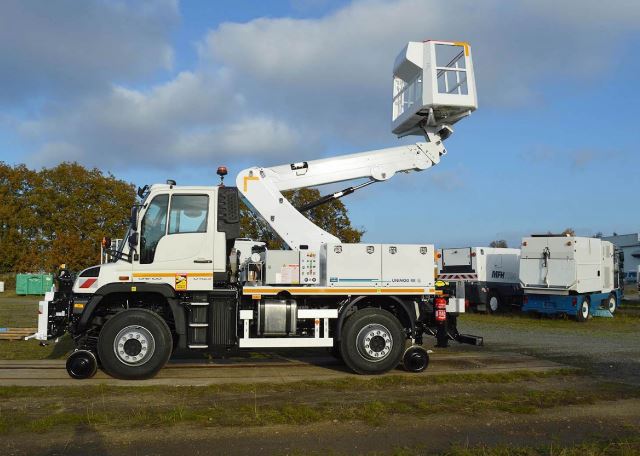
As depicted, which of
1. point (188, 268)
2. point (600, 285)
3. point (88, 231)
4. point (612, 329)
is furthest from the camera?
point (88, 231)

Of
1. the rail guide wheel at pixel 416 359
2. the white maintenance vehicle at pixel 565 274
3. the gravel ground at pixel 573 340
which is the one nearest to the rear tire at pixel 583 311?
the white maintenance vehicle at pixel 565 274

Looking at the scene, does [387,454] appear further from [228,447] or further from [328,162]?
[328,162]

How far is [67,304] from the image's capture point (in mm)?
9672

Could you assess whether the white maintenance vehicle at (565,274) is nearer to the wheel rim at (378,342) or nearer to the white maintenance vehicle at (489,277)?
the white maintenance vehicle at (489,277)

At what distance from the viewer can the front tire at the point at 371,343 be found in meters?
9.83

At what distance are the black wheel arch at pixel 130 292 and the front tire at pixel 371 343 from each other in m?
2.75

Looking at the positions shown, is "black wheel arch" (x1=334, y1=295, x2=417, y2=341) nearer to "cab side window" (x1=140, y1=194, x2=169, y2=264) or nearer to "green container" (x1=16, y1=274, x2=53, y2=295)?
"cab side window" (x1=140, y1=194, x2=169, y2=264)

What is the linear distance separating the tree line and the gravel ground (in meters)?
39.1

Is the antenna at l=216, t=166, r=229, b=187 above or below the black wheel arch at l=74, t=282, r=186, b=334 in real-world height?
above

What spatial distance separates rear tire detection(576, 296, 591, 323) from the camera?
71.6 ft

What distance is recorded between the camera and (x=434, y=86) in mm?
11023

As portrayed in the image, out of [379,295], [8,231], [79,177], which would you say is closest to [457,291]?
[379,295]

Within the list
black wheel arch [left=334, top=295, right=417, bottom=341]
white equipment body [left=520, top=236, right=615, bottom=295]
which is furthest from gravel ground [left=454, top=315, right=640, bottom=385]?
black wheel arch [left=334, top=295, right=417, bottom=341]

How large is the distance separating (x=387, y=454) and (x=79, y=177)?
54.7 metres
